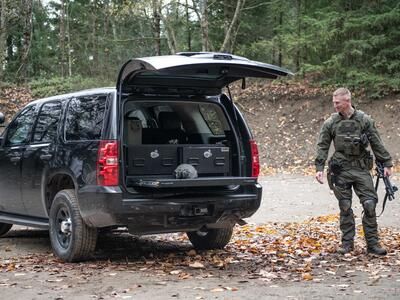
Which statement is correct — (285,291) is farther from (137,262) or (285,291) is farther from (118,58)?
(118,58)

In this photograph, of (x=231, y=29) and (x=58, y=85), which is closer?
(x=231, y=29)

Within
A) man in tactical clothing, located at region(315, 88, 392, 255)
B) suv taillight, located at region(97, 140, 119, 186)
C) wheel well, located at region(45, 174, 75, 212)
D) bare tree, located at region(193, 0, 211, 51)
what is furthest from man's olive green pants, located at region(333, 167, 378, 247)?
bare tree, located at region(193, 0, 211, 51)

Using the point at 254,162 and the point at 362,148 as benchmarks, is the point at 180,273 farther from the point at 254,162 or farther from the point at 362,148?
the point at 362,148

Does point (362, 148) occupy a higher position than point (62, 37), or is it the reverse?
point (62, 37)

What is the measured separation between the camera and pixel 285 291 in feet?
17.3

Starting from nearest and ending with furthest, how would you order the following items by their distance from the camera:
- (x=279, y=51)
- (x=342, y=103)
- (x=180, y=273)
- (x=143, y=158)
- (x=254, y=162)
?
(x=180, y=273) < (x=143, y=158) < (x=342, y=103) < (x=254, y=162) < (x=279, y=51)

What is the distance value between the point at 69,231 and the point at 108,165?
3.42 feet

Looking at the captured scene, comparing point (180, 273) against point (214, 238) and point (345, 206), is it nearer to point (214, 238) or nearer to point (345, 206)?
point (214, 238)

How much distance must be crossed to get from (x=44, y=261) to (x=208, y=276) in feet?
6.81

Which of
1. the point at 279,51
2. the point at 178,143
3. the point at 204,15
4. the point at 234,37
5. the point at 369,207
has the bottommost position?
the point at 369,207

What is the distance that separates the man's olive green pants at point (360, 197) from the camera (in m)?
6.95

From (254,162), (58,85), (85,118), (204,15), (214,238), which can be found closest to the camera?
(85,118)

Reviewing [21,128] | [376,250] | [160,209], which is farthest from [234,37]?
[160,209]

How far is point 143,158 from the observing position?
663cm
